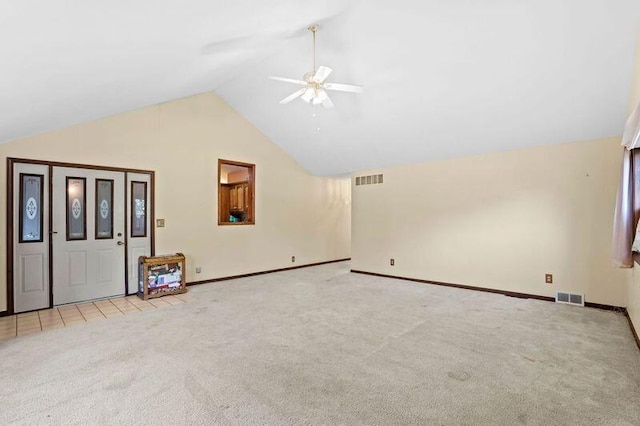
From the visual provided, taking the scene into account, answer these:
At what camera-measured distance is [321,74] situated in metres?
3.17

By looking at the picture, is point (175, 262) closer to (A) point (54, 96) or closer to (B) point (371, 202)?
(A) point (54, 96)

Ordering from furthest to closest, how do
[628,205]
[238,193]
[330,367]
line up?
[238,193] → [330,367] → [628,205]

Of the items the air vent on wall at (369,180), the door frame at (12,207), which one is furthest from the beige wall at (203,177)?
the air vent on wall at (369,180)

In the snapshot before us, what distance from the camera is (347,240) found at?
335 inches

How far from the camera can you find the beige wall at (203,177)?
443 cm

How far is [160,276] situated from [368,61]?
163 inches

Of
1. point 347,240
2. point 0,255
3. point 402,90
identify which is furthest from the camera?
point 347,240

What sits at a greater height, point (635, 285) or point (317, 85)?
point (317, 85)

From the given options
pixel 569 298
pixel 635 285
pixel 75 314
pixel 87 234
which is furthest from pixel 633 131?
pixel 87 234

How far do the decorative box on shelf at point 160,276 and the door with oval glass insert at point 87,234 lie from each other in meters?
0.38

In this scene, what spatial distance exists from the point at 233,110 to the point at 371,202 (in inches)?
127

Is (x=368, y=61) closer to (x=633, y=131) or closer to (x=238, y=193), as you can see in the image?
(x=633, y=131)

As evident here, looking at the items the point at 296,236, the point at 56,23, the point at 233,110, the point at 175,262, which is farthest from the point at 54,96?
the point at 296,236

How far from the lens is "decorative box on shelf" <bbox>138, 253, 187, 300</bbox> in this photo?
181 inches
